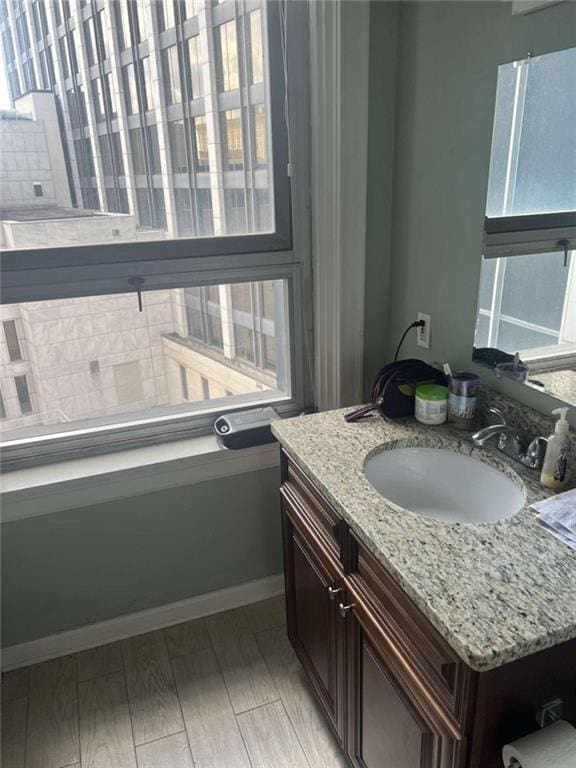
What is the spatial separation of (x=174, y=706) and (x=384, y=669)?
2.93 feet

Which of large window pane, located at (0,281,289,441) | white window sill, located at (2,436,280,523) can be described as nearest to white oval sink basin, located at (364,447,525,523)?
white window sill, located at (2,436,280,523)

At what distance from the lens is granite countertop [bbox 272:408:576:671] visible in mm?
813

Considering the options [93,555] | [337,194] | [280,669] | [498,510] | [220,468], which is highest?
[337,194]

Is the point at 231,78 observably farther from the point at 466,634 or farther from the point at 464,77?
the point at 466,634

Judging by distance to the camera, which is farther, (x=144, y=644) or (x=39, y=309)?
(x=144, y=644)

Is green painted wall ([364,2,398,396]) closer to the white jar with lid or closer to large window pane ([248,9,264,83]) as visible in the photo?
large window pane ([248,9,264,83])

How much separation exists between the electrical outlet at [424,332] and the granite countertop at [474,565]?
0.46 m

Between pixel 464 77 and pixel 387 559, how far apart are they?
1219 millimetres

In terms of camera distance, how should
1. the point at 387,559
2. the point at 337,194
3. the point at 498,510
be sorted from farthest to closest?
the point at 337,194 < the point at 498,510 < the point at 387,559

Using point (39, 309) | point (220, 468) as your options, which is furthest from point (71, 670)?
point (39, 309)

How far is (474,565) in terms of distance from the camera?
0.95 m

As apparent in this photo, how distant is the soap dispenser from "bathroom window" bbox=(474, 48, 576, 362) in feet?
0.69

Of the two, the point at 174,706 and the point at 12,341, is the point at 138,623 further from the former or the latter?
the point at 12,341

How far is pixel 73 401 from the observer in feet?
5.70
